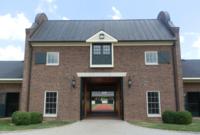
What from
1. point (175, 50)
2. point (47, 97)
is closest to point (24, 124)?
point (47, 97)

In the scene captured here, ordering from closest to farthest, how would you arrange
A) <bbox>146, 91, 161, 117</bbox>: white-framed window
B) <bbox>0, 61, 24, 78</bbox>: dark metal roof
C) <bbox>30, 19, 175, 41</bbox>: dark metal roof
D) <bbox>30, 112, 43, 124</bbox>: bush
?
<bbox>30, 112, 43, 124</bbox>: bush < <bbox>146, 91, 161, 117</bbox>: white-framed window < <bbox>30, 19, 175, 41</bbox>: dark metal roof < <bbox>0, 61, 24, 78</bbox>: dark metal roof

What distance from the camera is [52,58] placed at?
66.8 ft

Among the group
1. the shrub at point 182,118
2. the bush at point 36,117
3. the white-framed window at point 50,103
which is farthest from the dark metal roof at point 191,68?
the bush at point 36,117

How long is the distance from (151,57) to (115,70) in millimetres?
3375

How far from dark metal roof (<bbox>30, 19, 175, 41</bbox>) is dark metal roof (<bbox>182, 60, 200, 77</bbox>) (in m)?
3.96

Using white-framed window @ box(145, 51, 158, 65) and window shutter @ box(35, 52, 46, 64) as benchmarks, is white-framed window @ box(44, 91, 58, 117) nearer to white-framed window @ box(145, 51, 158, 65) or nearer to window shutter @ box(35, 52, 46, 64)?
window shutter @ box(35, 52, 46, 64)

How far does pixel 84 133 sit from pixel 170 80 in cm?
996

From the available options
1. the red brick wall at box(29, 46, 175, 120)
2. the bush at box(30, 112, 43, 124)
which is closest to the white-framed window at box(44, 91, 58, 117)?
the red brick wall at box(29, 46, 175, 120)

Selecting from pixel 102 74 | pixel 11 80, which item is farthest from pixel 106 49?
pixel 11 80

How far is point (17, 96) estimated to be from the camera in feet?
74.5

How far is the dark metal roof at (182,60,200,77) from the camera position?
21.4m

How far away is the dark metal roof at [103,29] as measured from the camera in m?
20.6

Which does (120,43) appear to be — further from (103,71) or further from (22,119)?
(22,119)

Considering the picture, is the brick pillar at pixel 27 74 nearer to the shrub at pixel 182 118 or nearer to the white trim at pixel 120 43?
the white trim at pixel 120 43
